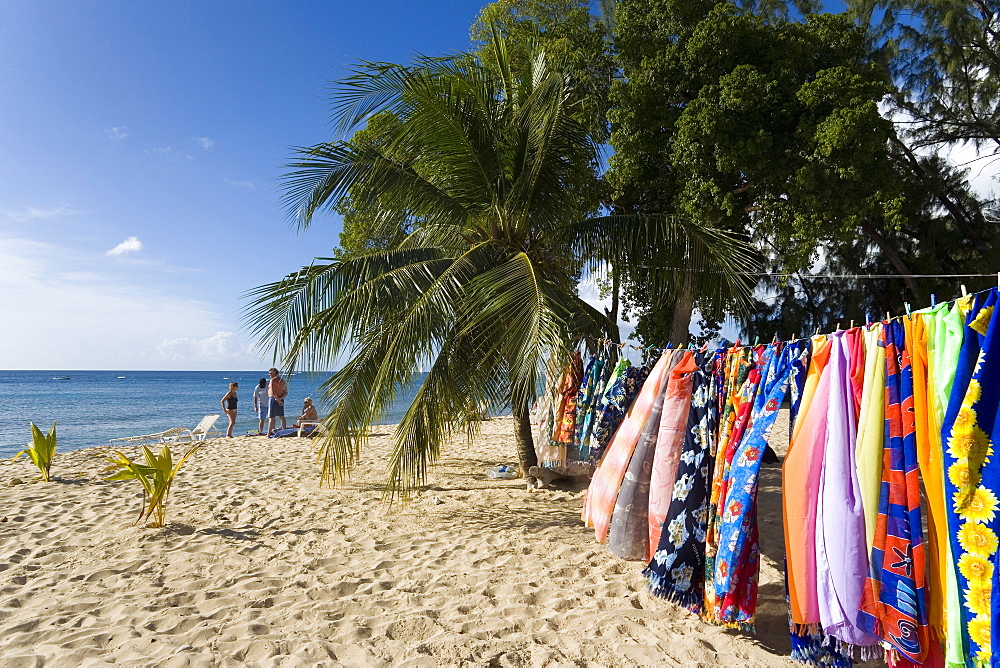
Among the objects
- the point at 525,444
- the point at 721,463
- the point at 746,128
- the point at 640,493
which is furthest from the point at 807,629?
the point at 746,128

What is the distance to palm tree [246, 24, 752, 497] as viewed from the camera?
18.0 ft

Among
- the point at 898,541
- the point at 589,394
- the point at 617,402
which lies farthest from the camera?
the point at 589,394

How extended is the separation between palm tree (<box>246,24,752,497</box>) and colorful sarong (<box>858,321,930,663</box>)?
315 cm

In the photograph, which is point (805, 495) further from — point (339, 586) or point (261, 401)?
point (261, 401)

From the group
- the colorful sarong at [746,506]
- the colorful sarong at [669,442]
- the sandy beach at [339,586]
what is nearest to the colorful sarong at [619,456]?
the colorful sarong at [669,442]

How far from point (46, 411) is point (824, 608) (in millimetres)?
40832

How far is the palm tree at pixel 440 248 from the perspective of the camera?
549 cm

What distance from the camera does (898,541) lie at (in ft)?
6.72

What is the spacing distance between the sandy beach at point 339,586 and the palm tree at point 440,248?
0.82m

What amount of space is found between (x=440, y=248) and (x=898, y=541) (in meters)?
5.08

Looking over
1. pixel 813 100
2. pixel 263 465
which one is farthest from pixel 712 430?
pixel 263 465

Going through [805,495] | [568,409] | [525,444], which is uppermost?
[568,409]

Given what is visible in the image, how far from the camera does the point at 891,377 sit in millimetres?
2148

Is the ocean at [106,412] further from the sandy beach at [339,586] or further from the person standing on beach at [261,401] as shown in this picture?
the sandy beach at [339,586]
